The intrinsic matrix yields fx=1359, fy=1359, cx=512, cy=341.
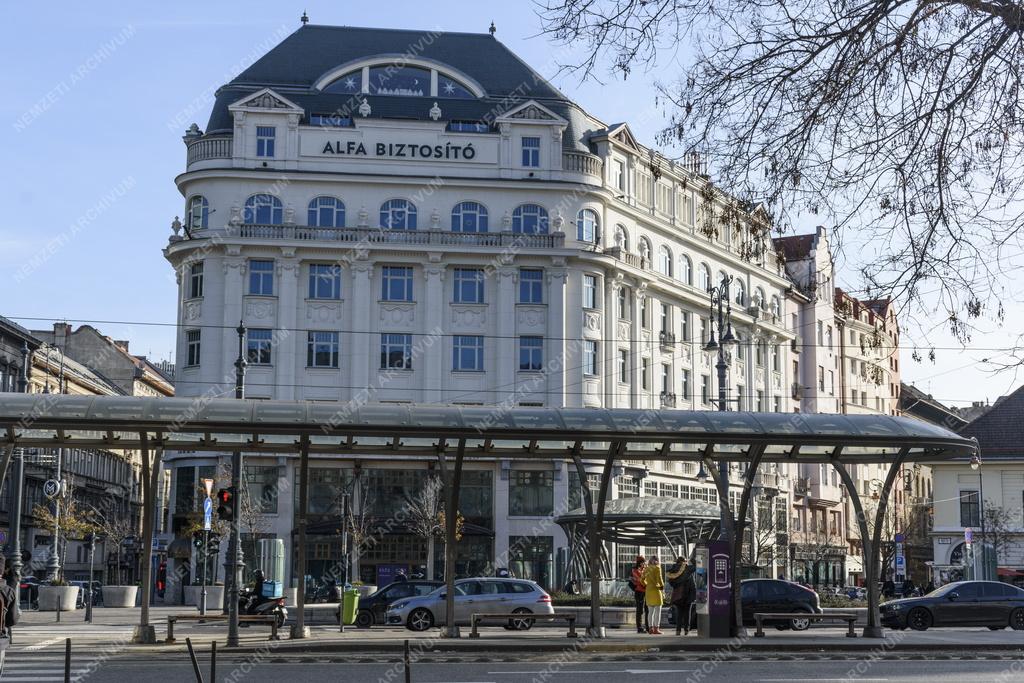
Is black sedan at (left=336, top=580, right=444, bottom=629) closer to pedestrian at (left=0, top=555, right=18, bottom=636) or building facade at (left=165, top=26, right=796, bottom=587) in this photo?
pedestrian at (left=0, top=555, right=18, bottom=636)

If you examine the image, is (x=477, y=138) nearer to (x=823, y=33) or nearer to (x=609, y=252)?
(x=609, y=252)

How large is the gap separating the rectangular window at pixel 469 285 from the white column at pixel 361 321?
13.4 feet

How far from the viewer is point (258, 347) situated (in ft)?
204

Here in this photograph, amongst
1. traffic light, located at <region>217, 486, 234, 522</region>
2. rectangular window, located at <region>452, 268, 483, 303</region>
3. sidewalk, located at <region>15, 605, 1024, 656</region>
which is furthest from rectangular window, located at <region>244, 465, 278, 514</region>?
traffic light, located at <region>217, 486, 234, 522</region>

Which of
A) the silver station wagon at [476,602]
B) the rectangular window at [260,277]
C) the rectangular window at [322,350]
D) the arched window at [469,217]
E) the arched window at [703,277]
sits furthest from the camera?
the arched window at [703,277]

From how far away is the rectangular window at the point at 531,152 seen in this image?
65625mm

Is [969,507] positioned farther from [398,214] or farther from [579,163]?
[398,214]

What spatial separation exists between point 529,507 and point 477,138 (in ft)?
58.1

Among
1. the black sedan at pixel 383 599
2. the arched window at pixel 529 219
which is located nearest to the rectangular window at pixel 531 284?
the arched window at pixel 529 219

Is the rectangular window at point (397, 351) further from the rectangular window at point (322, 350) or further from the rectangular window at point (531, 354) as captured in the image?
the rectangular window at point (531, 354)

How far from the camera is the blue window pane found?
65688 millimetres

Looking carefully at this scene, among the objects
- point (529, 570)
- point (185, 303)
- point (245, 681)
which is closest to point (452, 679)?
point (245, 681)

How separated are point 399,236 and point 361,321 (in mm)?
4364

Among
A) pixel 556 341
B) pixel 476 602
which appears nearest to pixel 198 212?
pixel 556 341
